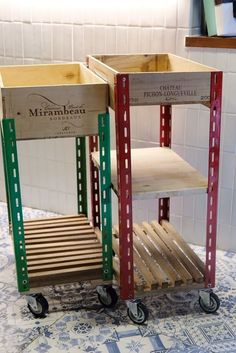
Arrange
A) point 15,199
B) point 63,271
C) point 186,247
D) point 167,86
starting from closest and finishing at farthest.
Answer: point 167,86 → point 15,199 → point 63,271 → point 186,247

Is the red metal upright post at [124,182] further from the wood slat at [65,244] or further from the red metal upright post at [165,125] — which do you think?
the red metal upright post at [165,125]

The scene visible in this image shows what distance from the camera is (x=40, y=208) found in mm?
2943

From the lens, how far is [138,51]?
2.38m

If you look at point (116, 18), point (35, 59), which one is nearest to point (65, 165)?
point (35, 59)

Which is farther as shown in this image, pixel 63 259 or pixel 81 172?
pixel 81 172

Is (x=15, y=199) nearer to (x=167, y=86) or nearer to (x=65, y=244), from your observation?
(x=65, y=244)

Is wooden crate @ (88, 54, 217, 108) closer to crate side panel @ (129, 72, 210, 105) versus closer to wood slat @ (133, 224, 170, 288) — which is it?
crate side panel @ (129, 72, 210, 105)

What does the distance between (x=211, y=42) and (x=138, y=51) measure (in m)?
0.37

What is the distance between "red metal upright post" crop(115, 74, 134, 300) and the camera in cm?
165

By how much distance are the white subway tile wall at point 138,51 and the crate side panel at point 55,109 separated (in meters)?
0.71

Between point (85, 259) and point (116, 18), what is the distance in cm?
116


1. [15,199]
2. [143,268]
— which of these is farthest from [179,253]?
[15,199]

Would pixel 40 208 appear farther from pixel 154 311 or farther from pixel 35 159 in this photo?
pixel 154 311

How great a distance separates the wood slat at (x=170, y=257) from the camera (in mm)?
1911
